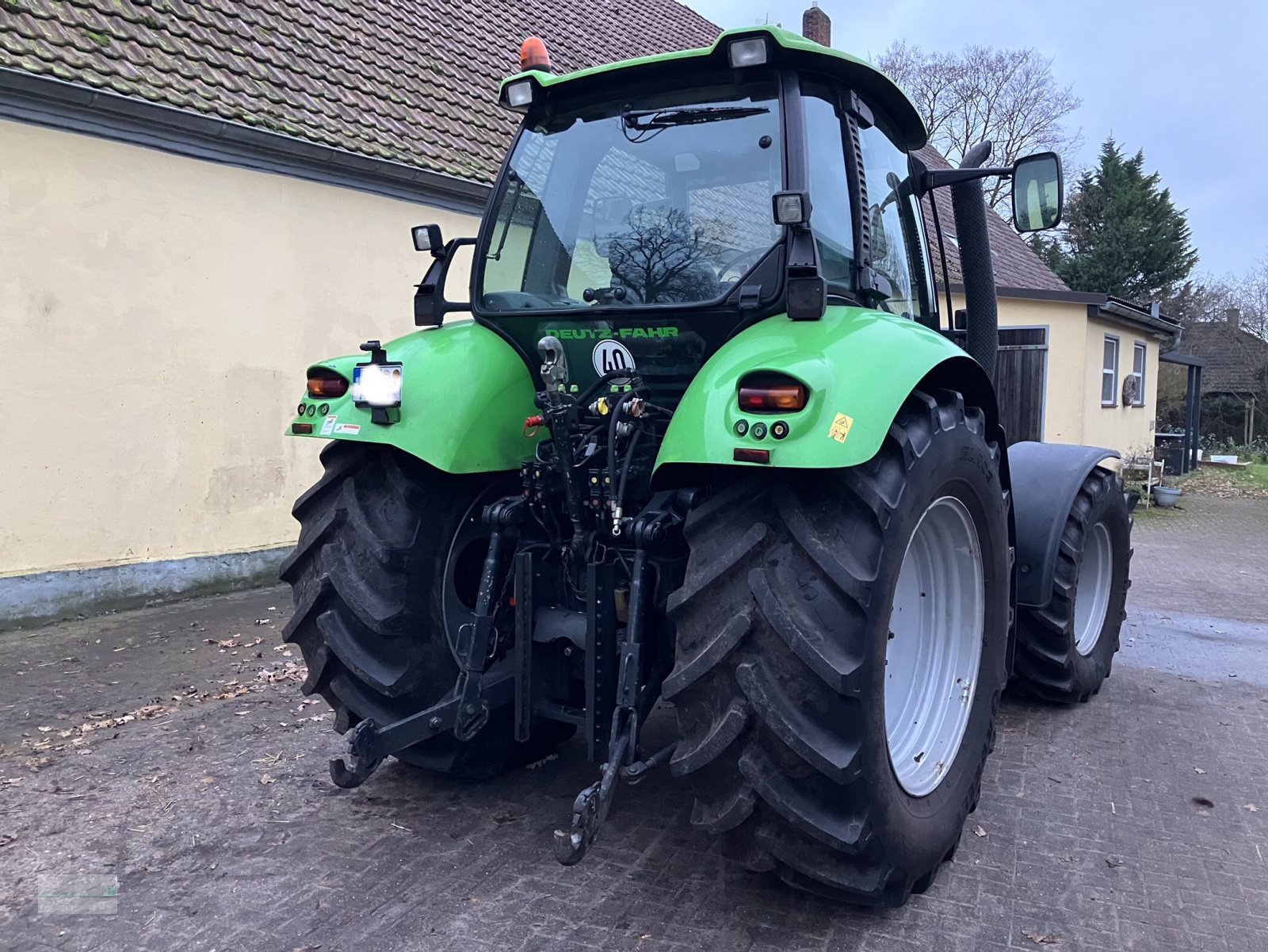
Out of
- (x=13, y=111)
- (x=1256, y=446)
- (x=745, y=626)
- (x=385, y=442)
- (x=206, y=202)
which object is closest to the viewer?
(x=745, y=626)

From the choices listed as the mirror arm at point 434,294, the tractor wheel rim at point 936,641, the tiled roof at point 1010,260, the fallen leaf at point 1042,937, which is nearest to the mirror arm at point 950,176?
the tractor wheel rim at point 936,641

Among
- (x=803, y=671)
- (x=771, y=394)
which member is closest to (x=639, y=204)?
(x=771, y=394)

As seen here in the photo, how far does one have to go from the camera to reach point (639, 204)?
3.33 meters

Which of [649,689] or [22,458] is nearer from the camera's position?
[649,689]

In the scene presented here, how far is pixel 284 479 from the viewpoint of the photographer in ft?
24.8

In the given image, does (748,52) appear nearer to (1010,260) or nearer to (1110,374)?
(1110,374)

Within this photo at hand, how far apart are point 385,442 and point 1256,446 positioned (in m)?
34.2

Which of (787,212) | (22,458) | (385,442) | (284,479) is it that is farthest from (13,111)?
(787,212)

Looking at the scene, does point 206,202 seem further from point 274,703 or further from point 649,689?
point 649,689

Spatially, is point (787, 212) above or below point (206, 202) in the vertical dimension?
below

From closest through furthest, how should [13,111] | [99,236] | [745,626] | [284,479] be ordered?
[745,626] → [13,111] → [99,236] → [284,479]

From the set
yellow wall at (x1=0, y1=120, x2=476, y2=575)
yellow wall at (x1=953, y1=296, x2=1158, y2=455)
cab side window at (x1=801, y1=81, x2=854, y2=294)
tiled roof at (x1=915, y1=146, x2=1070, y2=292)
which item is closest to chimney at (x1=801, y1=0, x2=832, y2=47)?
tiled roof at (x1=915, y1=146, x2=1070, y2=292)

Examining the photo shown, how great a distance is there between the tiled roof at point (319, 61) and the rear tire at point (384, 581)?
4271 millimetres

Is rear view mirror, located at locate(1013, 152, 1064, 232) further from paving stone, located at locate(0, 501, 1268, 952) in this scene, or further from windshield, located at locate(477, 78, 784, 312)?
paving stone, located at locate(0, 501, 1268, 952)
